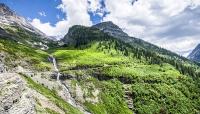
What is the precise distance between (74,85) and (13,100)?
10038 cm

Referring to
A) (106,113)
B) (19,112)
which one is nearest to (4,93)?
(19,112)

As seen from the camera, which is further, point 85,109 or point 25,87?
point 85,109

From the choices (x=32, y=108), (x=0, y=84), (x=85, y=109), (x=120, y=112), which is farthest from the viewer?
(x=120, y=112)

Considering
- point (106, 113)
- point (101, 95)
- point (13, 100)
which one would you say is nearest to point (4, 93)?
point (13, 100)

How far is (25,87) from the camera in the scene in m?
104

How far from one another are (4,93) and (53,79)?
9560cm

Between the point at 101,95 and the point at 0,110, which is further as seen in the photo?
the point at 101,95

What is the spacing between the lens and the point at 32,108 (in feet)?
300

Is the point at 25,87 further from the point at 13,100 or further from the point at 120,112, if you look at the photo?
the point at 120,112

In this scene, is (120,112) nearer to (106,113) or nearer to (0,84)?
(106,113)

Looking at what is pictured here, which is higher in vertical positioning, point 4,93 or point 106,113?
point 4,93

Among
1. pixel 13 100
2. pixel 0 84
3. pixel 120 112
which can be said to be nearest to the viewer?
pixel 13 100

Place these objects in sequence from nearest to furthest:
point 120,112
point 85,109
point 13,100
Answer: point 13,100 < point 85,109 < point 120,112

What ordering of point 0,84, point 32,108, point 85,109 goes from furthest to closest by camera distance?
point 85,109
point 0,84
point 32,108
